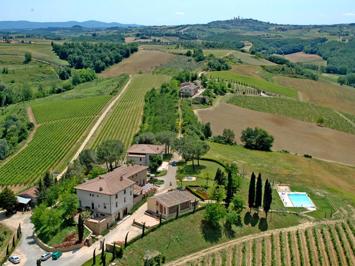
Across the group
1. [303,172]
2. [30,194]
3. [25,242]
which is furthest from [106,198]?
[303,172]

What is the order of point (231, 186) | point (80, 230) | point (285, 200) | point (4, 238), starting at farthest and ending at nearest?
point (285, 200) < point (231, 186) < point (4, 238) < point (80, 230)

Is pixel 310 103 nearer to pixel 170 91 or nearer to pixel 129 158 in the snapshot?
pixel 170 91

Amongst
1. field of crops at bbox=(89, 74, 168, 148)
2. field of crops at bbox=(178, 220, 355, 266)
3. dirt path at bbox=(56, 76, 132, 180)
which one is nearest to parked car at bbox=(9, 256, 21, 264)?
field of crops at bbox=(178, 220, 355, 266)

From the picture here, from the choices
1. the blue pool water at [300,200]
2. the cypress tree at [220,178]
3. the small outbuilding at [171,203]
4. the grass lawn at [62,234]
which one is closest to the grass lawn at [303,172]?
the blue pool water at [300,200]

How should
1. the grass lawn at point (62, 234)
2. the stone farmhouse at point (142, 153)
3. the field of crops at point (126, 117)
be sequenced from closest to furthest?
1. the grass lawn at point (62, 234)
2. the stone farmhouse at point (142, 153)
3. the field of crops at point (126, 117)

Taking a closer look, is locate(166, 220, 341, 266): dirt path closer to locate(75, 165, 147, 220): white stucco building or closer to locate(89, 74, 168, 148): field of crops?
locate(75, 165, 147, 220): white stucco building

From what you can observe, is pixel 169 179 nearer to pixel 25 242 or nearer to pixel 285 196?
pixel 285 196

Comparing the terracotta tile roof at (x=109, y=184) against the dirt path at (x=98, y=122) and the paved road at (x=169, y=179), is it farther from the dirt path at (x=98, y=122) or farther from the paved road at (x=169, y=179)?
the dirt path at (x=98, y=122)
